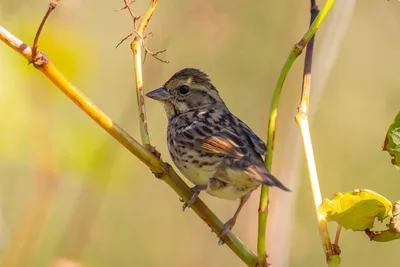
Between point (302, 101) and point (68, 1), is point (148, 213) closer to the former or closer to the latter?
point (68, 1)

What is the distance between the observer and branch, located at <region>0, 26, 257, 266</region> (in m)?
1.65

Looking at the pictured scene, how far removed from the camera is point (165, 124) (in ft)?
16.3

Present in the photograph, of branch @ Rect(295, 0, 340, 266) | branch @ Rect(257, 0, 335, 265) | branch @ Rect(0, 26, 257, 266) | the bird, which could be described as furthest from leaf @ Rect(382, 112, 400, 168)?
the bird

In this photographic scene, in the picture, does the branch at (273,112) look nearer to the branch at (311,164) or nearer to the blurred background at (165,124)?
the branch at (311,164)

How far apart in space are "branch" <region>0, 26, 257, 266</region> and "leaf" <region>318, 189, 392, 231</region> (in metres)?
0.30

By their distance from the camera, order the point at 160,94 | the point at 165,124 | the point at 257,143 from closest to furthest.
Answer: the point at 257,143, the point at 160,94, the point at 165,124

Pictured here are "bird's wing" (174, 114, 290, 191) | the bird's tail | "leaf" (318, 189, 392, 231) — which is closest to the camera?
"leaf" (318, 189, 392, 231)

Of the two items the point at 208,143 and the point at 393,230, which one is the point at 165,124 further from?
the point at 393,230

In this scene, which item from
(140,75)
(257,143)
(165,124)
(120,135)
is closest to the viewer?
(120,135)

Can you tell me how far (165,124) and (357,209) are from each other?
135 inches

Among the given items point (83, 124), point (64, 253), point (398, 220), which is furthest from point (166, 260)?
point (398, 220)

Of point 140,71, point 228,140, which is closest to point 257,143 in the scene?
point 228,140

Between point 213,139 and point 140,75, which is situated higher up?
point 140,75

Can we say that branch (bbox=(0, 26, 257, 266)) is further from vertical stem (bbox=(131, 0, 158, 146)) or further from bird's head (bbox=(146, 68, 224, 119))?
bird's head (bbox=(146, 68, 224, 119))
